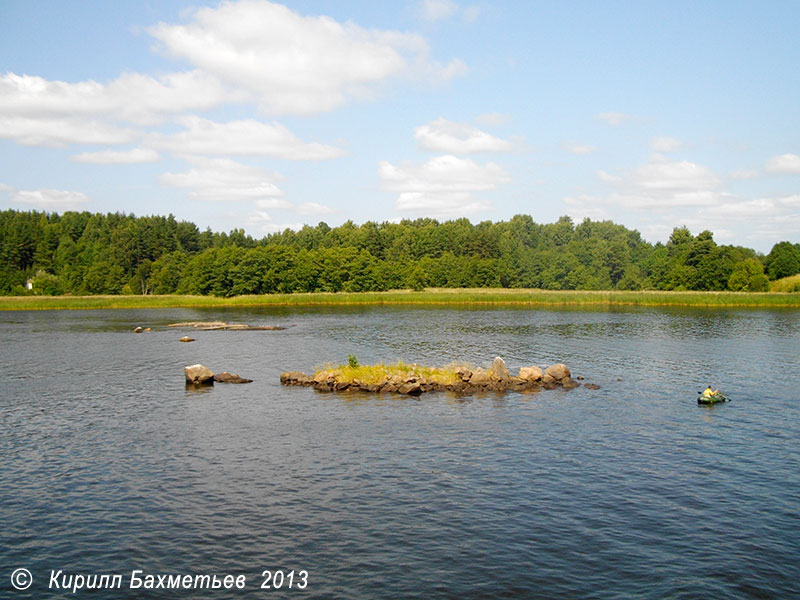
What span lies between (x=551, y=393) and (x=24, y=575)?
114 feet

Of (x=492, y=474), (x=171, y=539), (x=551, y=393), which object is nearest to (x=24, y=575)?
(x=171, y=539)

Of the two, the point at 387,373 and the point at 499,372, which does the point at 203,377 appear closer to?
the point at 387,373

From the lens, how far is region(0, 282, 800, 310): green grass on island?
413 ft

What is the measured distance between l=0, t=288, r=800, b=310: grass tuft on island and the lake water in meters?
77.5

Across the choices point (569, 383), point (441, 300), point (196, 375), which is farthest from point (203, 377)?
point (441, 300)

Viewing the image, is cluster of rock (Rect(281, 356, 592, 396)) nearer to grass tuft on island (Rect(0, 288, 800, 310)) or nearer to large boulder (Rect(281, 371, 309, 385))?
large boulder (Rect(281, 371, 309, 385))

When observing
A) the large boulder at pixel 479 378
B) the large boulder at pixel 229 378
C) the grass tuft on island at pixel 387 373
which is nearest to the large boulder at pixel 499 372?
the large boulder at pixel 479 378

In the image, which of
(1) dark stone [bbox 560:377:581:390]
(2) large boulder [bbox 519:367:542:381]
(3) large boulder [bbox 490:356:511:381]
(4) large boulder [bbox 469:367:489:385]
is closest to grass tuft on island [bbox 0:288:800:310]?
(1) dark stone [bbox 560:377:581:390]

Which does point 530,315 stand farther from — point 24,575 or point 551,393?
point 24,575

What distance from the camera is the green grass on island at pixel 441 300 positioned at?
126 m

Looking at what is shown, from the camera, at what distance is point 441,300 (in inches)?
5979

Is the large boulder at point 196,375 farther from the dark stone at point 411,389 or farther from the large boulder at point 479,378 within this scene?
the large boulder at point 479,378

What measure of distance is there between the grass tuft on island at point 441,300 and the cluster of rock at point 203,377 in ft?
309

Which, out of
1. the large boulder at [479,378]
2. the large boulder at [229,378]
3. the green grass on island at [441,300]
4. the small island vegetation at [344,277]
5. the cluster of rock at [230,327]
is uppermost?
the small island vegetation at [344,277]
